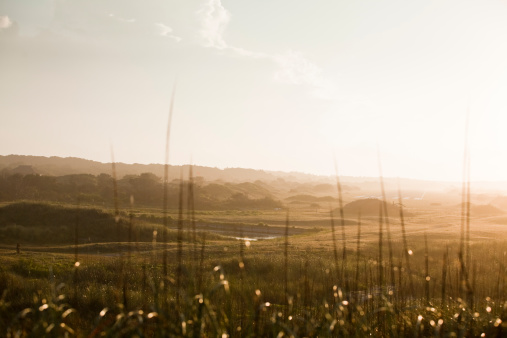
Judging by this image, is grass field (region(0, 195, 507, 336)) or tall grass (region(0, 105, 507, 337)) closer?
tall grass (region(0, 105, 507, 337))

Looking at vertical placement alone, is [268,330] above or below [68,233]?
above

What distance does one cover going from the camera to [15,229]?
37.8 metres

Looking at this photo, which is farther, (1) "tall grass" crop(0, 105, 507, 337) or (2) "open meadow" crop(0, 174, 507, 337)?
(2) "open meadow" crop(0, 174, 507, 337)

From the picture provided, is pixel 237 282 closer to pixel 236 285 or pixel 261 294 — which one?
pixel 261 294

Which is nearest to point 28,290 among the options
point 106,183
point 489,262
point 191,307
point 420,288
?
point 191,307

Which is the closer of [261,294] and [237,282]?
[261,294]

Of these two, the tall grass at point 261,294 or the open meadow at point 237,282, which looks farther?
the open meadow at point 237,282

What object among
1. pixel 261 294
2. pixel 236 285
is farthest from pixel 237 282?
pixel 236 285

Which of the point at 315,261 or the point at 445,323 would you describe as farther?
the point at 315,261

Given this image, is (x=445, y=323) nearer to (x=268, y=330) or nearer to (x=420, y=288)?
(x=268, y=330)

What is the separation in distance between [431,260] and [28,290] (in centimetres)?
1970

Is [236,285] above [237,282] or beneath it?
above

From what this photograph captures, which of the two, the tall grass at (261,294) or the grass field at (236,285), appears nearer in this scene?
the tall grass at (261,294)

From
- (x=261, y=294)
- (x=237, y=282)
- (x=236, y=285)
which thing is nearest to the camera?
(x=236, y=285)
